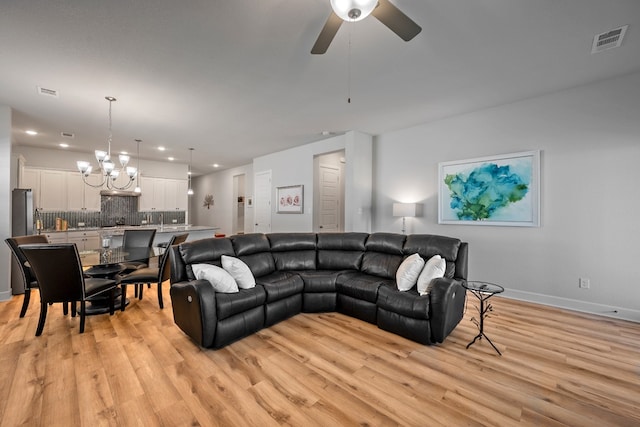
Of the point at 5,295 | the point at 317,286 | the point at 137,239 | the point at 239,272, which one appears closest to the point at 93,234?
the point at 5,295

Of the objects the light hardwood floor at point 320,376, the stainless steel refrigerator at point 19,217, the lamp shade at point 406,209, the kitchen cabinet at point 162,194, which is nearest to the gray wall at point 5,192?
the stainless steel refrigerator at point 19,217

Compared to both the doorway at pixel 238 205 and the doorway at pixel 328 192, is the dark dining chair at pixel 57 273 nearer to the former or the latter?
the doorway at pixel 328 192

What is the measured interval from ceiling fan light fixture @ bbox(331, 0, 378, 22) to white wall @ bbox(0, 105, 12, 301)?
5.13 meters

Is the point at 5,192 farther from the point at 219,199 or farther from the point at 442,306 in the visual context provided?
the point at 219,199

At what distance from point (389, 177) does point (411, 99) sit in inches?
69.5

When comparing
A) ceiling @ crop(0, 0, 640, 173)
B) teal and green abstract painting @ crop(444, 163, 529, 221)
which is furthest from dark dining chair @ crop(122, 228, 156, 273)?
teal and green abstract painting @ crop(444, 163, 529, 221)

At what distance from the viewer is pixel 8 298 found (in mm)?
3936

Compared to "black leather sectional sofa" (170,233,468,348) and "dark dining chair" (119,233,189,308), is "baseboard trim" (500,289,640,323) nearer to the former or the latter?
"black leather sectional sofa" (170,233,468,348)

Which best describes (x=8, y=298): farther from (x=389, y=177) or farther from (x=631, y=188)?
(x=631, y=188)

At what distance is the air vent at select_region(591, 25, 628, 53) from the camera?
2.42 meters

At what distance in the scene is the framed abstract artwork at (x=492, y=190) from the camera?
3814 mm

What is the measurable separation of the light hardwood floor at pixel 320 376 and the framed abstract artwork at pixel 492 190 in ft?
4.93

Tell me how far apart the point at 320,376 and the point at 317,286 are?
1.35 m

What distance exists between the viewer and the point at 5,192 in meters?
3.91
